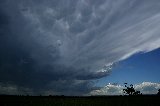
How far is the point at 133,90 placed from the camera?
17688 centimetres
